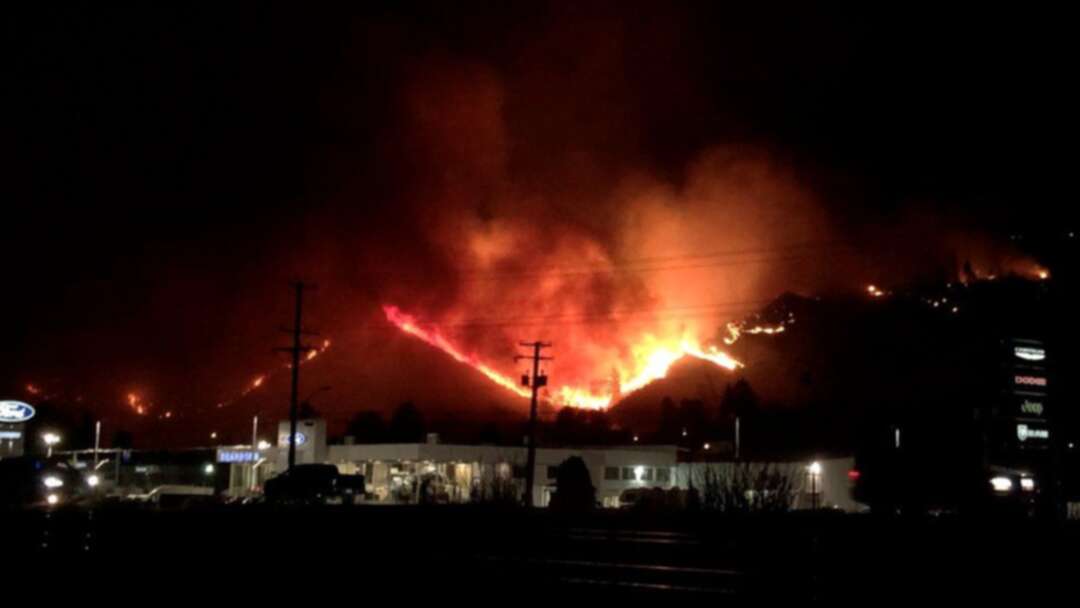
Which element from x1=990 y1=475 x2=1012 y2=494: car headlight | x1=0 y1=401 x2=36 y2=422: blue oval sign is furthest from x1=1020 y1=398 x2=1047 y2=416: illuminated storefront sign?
x1=0 y1=401 x2=36 y2=422: blue oval sign

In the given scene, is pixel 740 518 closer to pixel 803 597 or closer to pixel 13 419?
pixel 803 597

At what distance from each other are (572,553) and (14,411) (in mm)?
56217

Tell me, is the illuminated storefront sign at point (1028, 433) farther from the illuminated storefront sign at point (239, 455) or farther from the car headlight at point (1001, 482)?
the illuminated storefront sign at point (239, 455)

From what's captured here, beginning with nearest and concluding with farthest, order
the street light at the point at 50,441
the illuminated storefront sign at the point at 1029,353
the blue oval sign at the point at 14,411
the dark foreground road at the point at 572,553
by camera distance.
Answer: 1. the dark foreground road at the point at 572,553
2. the illuminated storefront sign at the point at 1029,353
3. the blue oval sign at the point at 14,411
4. the street light at the point at 50,441

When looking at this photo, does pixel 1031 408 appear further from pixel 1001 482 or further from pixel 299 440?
pixel 299 440

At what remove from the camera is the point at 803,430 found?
474 ft

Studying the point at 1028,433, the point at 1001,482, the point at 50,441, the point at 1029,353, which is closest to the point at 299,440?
the point at 50,441

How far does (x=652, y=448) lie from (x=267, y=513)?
6032 centimetres

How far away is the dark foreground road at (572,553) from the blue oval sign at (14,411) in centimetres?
4127

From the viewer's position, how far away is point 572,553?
90.7ft

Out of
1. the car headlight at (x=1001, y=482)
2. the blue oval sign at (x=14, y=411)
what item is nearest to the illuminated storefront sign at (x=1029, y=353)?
the car headlight at (x=1001, y=482)

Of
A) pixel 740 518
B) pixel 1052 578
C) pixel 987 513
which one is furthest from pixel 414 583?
pixel 987 513

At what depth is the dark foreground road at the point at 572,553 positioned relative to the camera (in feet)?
68.6

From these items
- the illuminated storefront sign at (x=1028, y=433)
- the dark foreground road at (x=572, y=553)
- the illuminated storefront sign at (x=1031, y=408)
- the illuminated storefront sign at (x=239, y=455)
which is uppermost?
the illuminated storefront sign at (x=1031, y=408)
